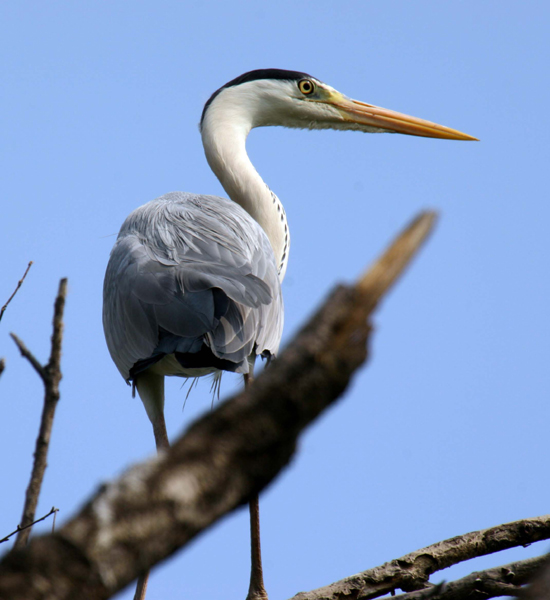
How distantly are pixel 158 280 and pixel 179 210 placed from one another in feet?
2.72

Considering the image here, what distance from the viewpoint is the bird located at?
311 centimetres

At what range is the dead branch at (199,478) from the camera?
2.11 ft

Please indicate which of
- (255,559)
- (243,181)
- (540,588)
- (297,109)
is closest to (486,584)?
(255,559)

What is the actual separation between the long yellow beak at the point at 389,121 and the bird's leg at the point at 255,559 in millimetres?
2426

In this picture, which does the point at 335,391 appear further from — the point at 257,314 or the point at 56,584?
the point at 257,314

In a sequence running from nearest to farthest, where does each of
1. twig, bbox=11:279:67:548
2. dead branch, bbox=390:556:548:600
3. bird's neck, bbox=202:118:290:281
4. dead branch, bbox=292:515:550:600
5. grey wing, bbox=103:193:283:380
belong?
twig, bbox=11:279:67:548, dead branch, bbox=390:556:548:600, dead branch, bbox=292:515:550:600, grey wing, bbox=103:193:283:380, bird's neck, bbox=202:118:290:281

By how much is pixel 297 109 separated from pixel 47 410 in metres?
4.49

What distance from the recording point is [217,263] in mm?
3438

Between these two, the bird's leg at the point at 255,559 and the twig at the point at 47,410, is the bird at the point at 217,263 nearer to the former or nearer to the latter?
the bird's leg at the point at 255,559

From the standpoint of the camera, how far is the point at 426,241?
0.82 metres

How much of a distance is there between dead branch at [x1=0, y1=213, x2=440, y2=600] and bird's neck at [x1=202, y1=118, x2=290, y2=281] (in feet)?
13.3

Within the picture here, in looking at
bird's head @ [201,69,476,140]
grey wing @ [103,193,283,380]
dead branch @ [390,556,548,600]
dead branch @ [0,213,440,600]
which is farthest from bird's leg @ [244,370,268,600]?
dead branch @ [0,213,440,600]

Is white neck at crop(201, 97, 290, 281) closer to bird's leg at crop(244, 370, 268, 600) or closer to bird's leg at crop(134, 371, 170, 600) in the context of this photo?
bird's leg at crop(134, 371, 170, 600)

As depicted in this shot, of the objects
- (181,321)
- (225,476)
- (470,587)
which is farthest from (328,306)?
(181,321)
